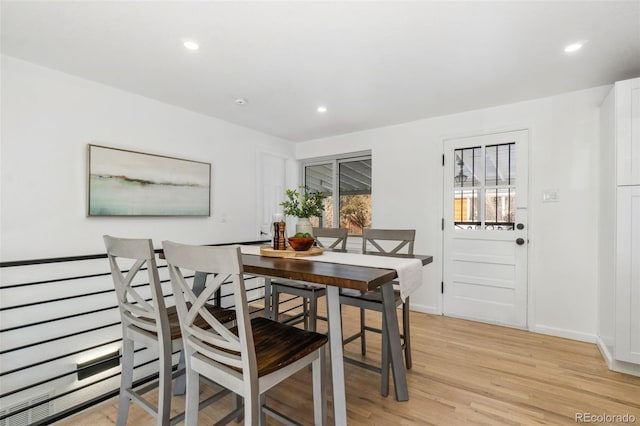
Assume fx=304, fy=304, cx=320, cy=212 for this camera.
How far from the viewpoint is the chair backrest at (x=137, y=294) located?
136 cm

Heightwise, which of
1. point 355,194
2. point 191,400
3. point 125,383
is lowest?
point 125,383

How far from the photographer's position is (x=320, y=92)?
9.17 feet

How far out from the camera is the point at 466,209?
337cm

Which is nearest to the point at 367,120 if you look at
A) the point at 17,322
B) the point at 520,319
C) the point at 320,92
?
the point at 320,92

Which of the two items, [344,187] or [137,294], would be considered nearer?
[137,294]

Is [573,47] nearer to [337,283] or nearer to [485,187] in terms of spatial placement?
[485,187]

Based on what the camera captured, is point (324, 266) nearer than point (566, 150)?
Yes

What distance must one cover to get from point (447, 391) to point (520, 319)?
1.58m

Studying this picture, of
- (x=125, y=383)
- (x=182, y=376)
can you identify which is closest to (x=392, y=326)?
(x=182, y=376)

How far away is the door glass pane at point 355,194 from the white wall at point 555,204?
960 mm

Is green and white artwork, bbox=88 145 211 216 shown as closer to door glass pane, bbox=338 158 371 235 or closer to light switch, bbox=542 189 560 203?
door glass pane, bbox=338 158 371 235

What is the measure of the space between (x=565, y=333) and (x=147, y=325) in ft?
11.4

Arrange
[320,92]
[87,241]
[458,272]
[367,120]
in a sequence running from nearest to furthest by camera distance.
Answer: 1. [87,241]
2. [320,92]
3. [458,272]
4. [367,120]

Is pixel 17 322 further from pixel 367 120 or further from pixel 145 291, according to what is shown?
pixel 367 120
